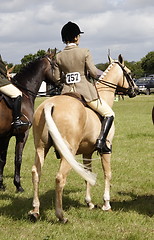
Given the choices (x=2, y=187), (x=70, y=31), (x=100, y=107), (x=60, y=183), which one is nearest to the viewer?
(x=60, y=183)

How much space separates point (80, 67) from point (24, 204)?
2.74 meters

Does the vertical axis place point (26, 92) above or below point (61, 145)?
above

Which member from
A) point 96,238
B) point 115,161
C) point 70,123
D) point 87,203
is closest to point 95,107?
point 70,123

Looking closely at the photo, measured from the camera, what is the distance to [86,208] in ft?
25.3

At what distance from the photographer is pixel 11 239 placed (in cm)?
595

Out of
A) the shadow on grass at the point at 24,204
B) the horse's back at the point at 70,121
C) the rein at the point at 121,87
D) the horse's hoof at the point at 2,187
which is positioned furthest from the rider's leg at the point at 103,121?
the horse's hoof at the point at 2,187

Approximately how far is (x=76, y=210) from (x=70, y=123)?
6.04ft

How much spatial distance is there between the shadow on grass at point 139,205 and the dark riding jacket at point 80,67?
2.10m

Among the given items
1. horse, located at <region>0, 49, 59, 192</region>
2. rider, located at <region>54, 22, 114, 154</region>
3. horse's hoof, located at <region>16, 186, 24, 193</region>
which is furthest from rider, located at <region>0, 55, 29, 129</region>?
rider, located at <region>54, 22, 114, 154</region>

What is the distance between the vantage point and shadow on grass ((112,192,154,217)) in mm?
7541

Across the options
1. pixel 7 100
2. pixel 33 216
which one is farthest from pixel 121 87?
pixel 33 216

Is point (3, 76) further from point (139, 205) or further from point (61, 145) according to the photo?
point (139, 205)

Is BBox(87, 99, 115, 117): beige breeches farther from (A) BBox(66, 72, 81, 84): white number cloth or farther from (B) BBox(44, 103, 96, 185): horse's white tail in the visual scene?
(B) BBox(44, 103, 96, 185): horse's white tail

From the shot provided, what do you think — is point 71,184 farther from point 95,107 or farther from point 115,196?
point 95,107
